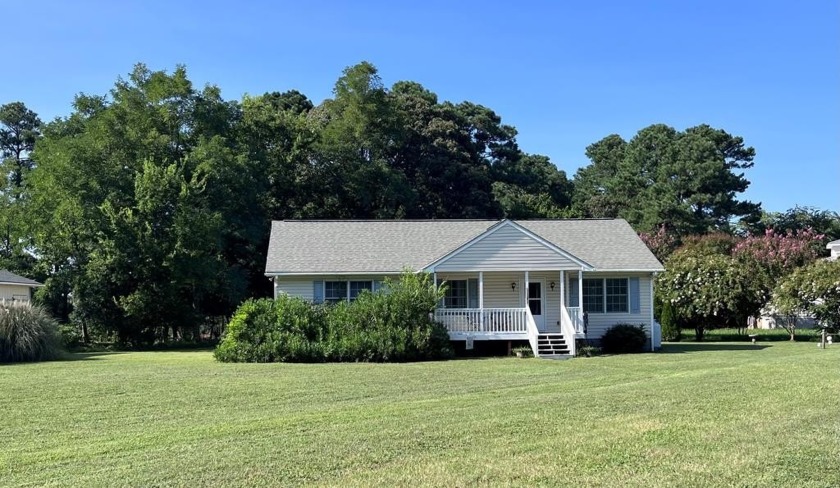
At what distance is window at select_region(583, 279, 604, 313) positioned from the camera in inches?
1066

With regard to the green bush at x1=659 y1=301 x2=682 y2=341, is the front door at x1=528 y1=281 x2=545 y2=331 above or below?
above

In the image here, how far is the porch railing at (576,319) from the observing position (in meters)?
24.5

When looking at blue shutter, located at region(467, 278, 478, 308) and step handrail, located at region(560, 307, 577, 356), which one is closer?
step handrail, located at region(560, 307, 577, 356)

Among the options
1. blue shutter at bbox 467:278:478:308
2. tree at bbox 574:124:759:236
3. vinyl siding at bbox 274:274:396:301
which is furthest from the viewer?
tree at bbox 574:124:759:236

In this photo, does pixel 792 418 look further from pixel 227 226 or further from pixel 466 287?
pixel 227 226

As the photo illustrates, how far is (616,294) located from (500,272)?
445cm

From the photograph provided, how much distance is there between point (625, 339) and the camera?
25.4 meters

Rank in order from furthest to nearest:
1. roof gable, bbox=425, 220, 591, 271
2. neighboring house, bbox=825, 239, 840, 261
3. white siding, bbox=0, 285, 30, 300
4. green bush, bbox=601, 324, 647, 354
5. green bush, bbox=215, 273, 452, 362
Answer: neighboring house, bbox=825, 239, 840, 261 < white siding, bbox=0, 285, 30, 300 < green bush, bbox=601, 324, 647, 354 < roof gable, bbox=425, 220, 591, 271 < green bush, bbox=215, 273, 452, 362

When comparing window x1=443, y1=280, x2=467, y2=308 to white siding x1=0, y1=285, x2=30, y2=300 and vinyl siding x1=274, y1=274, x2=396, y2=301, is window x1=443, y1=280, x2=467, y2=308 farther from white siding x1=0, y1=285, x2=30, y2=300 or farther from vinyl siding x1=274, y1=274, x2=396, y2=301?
white siding x1=0, y1=285, x2=30, y2=300

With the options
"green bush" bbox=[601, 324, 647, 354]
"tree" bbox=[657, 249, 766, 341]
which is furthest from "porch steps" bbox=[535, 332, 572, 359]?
"tree" bbox=[657, 249, 766, 341]

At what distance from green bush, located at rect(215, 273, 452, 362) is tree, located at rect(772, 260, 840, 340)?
15.7 m

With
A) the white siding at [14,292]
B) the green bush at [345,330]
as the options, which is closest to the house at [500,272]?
the green bush at [345,330]

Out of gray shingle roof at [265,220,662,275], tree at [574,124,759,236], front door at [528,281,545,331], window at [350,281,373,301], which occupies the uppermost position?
tree at [574,124,759,236]

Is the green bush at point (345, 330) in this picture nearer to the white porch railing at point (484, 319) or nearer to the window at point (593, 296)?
the white porch railing at point (484, 319)
